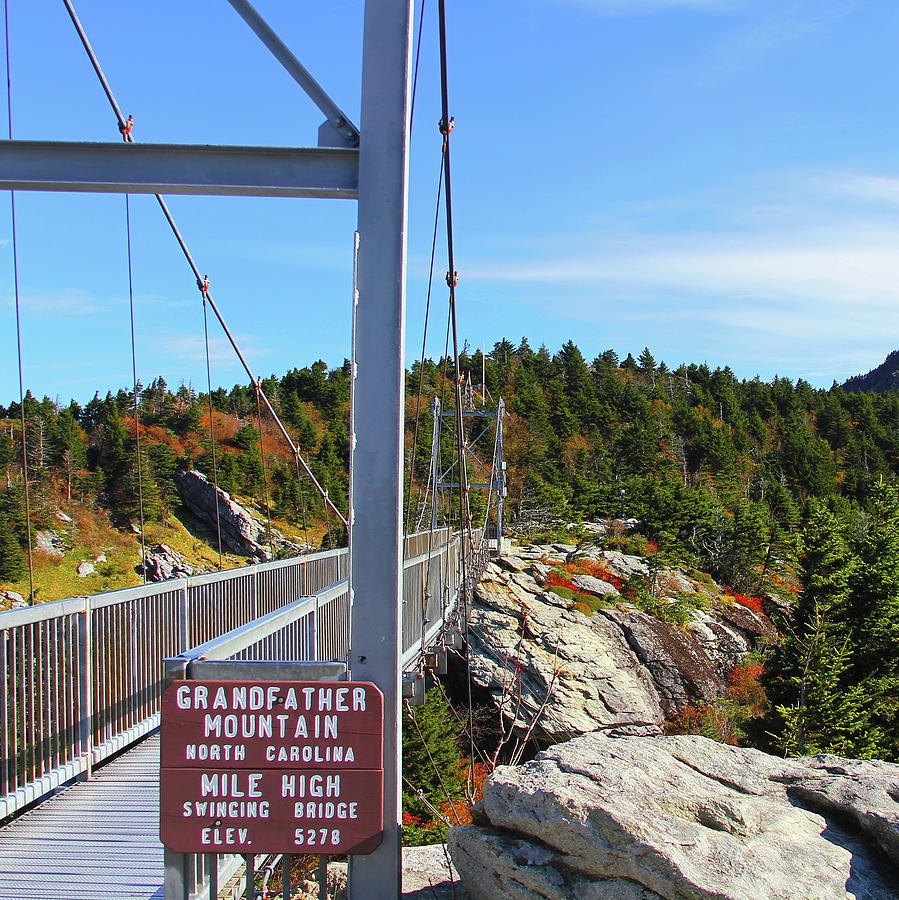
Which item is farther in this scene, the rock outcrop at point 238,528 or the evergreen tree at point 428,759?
the rock outcrop at point 238,528

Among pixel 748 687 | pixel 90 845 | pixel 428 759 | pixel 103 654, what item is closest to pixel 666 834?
pixel 90 845

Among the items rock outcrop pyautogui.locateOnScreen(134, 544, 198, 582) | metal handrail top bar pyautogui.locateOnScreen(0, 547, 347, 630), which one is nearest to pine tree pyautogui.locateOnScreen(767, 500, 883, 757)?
metal handrail top bar pyautogui.locateOnScreen(0, 547, 347, 630)

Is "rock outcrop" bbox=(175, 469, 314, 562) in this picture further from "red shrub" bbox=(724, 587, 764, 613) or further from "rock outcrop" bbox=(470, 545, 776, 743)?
"rock outcrop" bbox=(470, 545, 776, 743)

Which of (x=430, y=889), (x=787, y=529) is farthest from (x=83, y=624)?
(x=787, y=529)

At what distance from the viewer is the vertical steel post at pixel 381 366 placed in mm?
3117

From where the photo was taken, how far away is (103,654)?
5129 mm

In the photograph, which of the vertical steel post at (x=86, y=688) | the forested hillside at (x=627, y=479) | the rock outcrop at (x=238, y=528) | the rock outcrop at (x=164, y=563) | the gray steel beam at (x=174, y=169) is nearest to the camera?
the gray steel beam at (x=174, y=169)

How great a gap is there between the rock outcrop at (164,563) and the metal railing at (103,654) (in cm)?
4540

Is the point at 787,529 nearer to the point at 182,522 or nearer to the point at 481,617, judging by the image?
the point at 481,617

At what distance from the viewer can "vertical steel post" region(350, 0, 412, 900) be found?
3117 mm

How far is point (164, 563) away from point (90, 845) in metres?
54.2

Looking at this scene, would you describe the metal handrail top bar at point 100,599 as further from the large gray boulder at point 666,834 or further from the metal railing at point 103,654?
the large gray boulder at point 666,834

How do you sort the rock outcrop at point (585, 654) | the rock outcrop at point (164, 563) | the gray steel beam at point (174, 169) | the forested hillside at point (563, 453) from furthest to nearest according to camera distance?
the rock outcrop at point (164, 563) < the forested hillside at point (563, 453) < the rock outcrop at point (585, 654) < the gray steel beam at point (174, 169)

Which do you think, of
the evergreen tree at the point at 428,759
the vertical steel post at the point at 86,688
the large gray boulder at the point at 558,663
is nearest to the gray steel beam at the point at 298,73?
the vertical steel post at the point at 86,688
